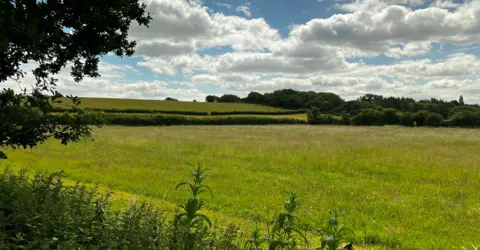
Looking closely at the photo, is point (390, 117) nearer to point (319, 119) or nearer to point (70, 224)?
point (319, 119)

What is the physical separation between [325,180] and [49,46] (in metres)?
14.1

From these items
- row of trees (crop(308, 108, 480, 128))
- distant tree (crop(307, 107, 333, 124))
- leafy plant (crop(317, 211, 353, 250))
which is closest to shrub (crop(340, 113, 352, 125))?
row of trees (crop(308, 108, 480, 128))

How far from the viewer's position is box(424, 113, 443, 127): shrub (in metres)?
90.1

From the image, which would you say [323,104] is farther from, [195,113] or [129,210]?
[129,210]

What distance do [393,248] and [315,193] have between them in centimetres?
568

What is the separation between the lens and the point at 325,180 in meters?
18.0

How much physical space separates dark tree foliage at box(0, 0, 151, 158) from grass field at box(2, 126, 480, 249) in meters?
3.08

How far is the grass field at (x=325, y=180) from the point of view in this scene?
11.4 metres

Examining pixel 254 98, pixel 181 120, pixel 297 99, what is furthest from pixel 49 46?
pixel 254 98

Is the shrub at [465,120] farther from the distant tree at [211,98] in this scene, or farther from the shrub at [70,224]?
the shrub at [70,224]

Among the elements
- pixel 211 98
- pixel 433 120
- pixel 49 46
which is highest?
pixel 211 98

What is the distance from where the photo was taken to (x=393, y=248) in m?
9.45

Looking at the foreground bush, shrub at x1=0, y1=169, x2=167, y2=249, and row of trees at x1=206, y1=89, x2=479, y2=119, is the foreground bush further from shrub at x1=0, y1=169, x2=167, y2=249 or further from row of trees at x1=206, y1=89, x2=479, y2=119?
row of trees at x1=206, y1=89, x2=479, y2=119

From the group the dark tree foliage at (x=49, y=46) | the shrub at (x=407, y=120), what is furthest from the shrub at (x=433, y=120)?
the dark tree foliage at (x=49, y=46)
